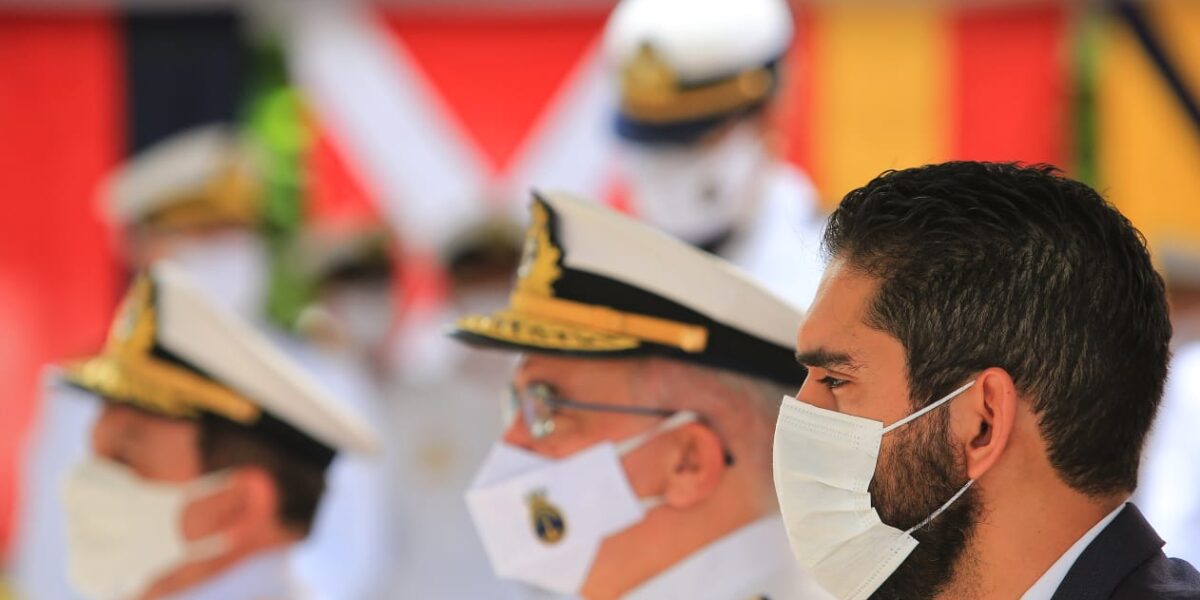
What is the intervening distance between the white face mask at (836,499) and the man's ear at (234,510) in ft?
5.84

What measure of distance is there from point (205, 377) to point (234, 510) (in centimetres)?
29

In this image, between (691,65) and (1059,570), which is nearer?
(1059,570)

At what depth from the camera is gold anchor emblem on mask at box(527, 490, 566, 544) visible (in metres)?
2.68

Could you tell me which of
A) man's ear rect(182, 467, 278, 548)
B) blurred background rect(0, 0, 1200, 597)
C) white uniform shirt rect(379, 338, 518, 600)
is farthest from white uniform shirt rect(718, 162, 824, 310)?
blurred background rect(0, 0, 1200, 597)

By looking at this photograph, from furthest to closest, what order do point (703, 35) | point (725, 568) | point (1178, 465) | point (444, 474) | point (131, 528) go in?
point (444, 474)
point (703, 35)
point (131, 528)
point (1178, 465)
point (725, 568)

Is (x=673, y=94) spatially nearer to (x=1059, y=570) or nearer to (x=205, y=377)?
(x=205, y=377)

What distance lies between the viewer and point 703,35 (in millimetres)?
4246

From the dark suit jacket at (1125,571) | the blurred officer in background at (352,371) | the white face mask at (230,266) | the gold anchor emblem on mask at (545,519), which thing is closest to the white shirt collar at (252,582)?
the blurred officer in background at (352,371)

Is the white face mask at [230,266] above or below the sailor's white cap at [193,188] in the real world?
below

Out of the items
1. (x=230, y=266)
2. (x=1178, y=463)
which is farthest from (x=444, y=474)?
(x=1178, y=463)

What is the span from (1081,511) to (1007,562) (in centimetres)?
10

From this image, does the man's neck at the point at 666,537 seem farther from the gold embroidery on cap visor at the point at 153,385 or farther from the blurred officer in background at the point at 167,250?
the blurred officer in background at the point at 167,250

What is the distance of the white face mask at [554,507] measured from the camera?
2.64m

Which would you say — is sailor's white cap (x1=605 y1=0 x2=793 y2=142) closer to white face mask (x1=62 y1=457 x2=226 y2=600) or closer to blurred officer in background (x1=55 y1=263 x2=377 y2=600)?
blurred officer in background (x1=55 y1=263 x2=377 y2=600)
